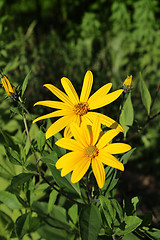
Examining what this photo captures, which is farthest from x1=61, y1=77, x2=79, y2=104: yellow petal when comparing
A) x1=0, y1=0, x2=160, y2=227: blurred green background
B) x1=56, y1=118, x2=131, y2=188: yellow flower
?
x1=0, y1=0, x2=160, y2=227: blurred green background

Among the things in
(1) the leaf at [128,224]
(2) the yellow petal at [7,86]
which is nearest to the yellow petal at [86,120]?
(2) the yellow petal at [7,86]

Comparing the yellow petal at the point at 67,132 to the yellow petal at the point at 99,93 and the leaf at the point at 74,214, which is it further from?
the leaf at the point at 74,214

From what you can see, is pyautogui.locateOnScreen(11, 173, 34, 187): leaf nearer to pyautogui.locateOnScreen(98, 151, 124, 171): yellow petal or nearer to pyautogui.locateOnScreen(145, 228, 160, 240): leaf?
pyautogui.locateOnScreen(98, 151, 124, 171): yellow petal

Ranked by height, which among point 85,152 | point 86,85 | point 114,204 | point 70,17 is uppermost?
point 70,17

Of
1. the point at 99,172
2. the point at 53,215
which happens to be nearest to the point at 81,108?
the point at 99,172

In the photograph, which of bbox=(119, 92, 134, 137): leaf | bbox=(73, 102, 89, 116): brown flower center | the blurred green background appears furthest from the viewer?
the blurred green background

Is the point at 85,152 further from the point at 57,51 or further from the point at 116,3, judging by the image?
the point at 116,3

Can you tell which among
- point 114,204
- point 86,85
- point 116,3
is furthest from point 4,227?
point 116,3
